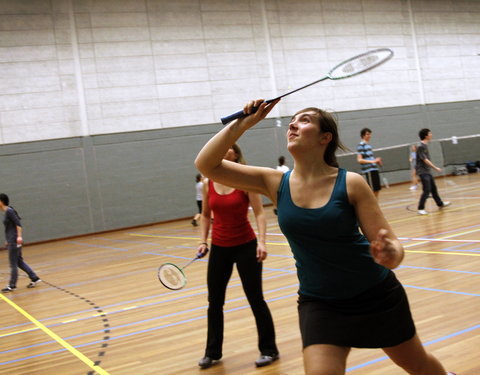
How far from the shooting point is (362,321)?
2.61 m

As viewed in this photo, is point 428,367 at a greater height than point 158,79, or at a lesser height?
lesser

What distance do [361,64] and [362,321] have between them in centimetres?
186

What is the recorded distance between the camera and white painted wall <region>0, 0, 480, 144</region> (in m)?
19.4

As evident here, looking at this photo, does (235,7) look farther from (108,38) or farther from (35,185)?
(35,185)

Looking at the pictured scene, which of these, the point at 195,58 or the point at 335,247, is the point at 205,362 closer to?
the point at 335,247

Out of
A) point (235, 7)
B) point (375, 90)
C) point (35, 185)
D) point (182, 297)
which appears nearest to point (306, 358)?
point (182, 297)

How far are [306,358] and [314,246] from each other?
0.49 meters

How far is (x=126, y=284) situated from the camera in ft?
31.3

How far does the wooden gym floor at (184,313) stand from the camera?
4.97 metres

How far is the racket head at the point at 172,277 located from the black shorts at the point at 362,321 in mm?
2644

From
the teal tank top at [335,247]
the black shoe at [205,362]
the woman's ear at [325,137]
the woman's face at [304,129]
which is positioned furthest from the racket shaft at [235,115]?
the black shoe at [205,362]

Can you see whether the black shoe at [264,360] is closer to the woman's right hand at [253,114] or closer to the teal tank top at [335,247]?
the teal tank top at [335,247]

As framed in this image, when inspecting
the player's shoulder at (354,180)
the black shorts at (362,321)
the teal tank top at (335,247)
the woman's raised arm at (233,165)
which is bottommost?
the black shorts at (362,321)

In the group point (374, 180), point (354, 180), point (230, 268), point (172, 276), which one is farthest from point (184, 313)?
point (374, 180)
